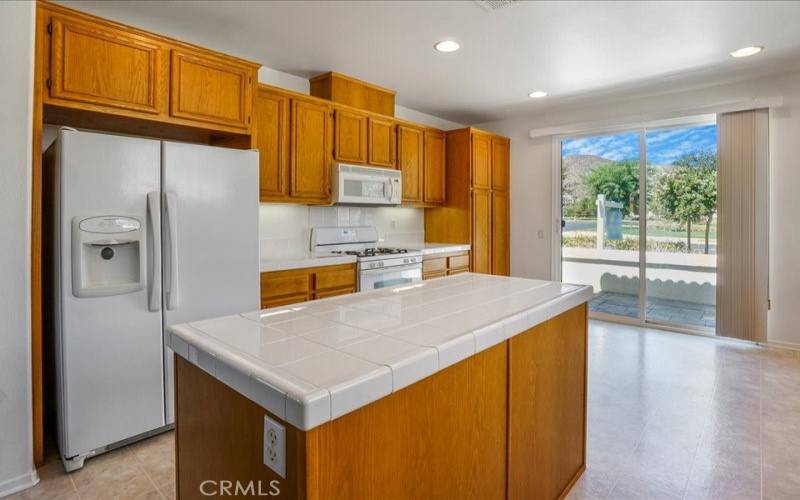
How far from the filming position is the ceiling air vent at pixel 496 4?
8.16 feet

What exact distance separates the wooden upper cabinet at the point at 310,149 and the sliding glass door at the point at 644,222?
3002mm

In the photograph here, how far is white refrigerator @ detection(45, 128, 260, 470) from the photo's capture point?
2041 millimetres

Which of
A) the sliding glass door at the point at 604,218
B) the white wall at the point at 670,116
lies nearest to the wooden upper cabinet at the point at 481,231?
the white wall at the point at 670,116

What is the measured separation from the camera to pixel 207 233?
8.05 ft

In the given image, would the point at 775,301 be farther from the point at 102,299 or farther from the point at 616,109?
the point at 102,299

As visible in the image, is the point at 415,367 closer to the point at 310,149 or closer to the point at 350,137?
the point at 310,149

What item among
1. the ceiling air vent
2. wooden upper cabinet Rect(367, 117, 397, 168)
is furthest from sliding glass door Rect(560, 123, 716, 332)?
the ceiling air vent

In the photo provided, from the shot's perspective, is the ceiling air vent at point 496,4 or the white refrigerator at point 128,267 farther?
the ceiling air vent at point 496,4

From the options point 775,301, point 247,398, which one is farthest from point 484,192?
point 247,398

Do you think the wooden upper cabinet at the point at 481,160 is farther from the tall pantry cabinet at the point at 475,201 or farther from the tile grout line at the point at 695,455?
the tile grout line at the point at 695,455

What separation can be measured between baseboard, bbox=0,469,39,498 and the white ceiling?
8.37 feet

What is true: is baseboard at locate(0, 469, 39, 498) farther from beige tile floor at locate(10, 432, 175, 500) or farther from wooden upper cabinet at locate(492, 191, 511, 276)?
wooden upper cabinet at locate(492, 191, 511, 276)

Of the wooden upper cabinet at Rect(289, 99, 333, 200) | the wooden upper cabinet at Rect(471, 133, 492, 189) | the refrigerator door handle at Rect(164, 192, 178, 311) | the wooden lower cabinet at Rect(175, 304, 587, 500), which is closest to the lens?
the wooden lower cabinet at Rect(175, 304, 587, 500)

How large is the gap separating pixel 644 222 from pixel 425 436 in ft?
14.6
